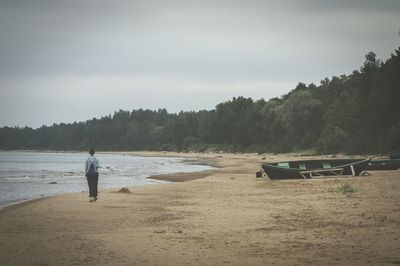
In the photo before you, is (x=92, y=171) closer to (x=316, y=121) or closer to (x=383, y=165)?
(x=383, y=165)

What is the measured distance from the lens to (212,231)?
36.3ft

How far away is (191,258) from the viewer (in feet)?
27.1

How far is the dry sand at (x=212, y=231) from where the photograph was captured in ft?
27.0

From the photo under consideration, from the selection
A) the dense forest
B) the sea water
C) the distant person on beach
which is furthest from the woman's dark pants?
the dense forest

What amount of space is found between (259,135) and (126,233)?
100 metres

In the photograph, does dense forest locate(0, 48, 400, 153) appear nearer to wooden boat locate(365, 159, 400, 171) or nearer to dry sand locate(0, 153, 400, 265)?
wooden boat locate(365, 159, 400, 171)

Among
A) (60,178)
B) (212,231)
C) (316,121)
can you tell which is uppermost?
(316,121)

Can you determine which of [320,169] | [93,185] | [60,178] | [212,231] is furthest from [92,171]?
[60,178]

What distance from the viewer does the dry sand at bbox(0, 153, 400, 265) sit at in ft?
27.0

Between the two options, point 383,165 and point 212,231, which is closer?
point 212,231

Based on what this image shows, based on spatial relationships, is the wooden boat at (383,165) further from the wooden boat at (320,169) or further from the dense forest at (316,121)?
the dense forest at (316,121)

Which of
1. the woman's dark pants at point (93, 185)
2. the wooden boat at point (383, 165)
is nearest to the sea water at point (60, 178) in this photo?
the woman's dark pants at point (93, 185)

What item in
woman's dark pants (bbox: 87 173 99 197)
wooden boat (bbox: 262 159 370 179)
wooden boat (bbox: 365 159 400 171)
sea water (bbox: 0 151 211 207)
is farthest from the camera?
wooden boat (bbox: 365 159 400 171)

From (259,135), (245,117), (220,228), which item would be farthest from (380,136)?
(245,117)
